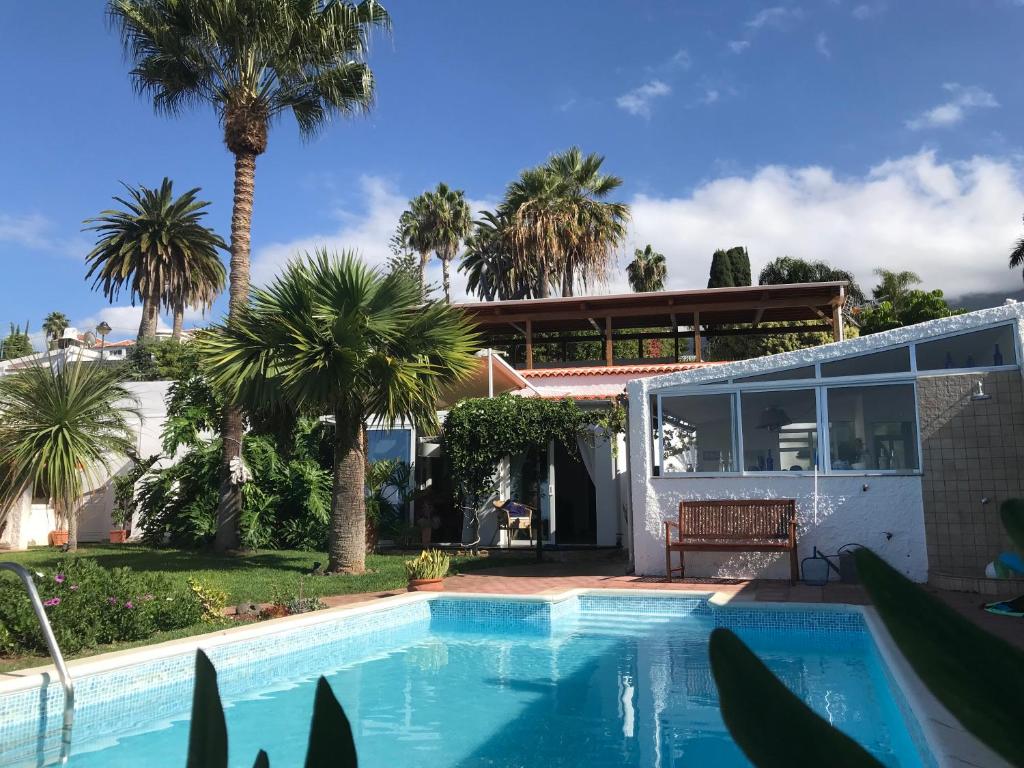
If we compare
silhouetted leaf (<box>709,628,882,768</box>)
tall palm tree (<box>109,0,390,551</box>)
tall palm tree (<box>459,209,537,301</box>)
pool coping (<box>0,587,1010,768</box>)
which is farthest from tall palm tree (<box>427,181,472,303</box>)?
silhouetted leaf (<box>709,628,882,768</box>)

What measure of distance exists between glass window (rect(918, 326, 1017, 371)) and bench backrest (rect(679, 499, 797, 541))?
2652 millimetres

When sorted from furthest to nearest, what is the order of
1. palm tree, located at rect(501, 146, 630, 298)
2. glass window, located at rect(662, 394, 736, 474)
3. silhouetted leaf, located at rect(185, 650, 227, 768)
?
palm tree, located at rect(501, 146, 630, 298) < glass window, located at rect(662, 394, 736, 474) < silhouetted leaf, located at rect(185, 650, 227, 768)

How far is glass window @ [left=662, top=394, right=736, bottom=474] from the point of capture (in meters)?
11.6

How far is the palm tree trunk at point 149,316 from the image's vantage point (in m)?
39.4

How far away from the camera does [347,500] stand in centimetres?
1223

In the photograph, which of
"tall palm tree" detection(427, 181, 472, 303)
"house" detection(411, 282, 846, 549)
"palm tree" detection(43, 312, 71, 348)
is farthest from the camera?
"palm tree" detection(43, 312, 71, 348)

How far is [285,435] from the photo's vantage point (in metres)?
16.7

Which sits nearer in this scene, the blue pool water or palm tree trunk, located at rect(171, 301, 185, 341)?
the blue pool water

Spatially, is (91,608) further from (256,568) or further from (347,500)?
(256,568)

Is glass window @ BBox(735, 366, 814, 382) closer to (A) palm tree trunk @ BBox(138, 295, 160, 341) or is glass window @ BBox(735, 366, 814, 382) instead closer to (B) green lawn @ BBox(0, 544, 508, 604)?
(B) green lawn @ BBox(0, 544, 508, 604)

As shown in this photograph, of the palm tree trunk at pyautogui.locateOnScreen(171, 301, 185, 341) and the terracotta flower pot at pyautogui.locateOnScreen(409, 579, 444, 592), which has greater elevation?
the palm tree trunk at pyautogui.locateOnScreen(171, 301, 185, 341)

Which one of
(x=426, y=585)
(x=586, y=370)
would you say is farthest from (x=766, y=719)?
(x=586, y=370)

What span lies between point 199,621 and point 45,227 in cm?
2422

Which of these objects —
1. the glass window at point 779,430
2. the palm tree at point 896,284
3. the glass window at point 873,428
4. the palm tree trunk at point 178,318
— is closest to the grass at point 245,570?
the glass window at point 779,430
